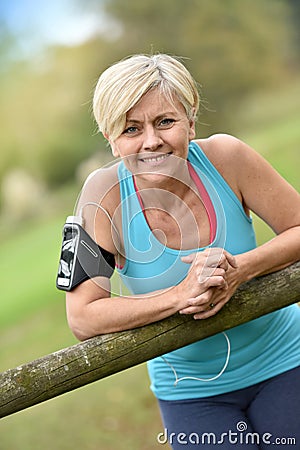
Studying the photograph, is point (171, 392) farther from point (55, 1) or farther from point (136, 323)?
point (55, 1)

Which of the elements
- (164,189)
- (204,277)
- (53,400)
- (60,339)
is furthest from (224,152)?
(60,339)

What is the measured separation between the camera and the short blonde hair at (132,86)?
1.29 metres

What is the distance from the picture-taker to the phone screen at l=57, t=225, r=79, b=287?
1328mm

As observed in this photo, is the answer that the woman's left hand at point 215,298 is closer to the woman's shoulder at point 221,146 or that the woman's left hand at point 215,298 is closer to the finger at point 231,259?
the finger at point 231,259

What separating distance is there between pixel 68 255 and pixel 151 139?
24 cm

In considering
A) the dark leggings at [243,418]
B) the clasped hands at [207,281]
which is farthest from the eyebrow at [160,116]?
the dark leggings at [243,418]

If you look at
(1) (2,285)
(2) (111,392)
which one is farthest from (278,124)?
(2) (111,392)

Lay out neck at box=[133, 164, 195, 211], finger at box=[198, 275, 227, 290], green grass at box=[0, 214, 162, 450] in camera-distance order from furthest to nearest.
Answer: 1. green grass at box=[0, 214, 162, 450]
2. neck at box=[133, 164, 195, 211]
3. finger at box=[198, 275, 227, 290]

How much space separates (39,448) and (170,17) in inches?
153

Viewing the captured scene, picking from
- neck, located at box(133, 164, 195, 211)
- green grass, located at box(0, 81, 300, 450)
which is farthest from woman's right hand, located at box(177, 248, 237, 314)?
green grass, located at box(0, 81, 300, 450)

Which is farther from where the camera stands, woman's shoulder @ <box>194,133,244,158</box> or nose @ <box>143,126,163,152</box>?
woman's shoulder @ <box>194,133,244,158</box>

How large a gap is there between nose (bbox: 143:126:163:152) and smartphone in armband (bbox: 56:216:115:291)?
0.17 m

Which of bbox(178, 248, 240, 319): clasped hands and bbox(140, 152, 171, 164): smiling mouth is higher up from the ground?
bbox(140, 152, 171, 164): smiling mouth

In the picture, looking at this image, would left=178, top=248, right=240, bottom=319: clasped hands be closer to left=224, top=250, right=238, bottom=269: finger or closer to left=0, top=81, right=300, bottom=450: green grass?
left=224, top=250, right=238, bottom=269: finger
